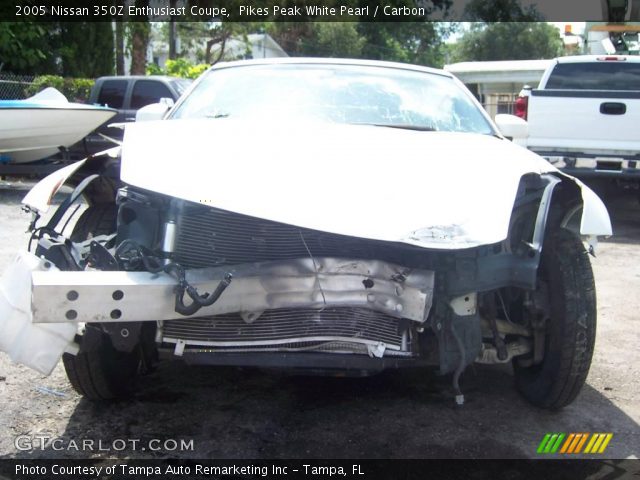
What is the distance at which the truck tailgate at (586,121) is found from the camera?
8766 millimetres

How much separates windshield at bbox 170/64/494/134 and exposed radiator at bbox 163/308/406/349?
4.55ft

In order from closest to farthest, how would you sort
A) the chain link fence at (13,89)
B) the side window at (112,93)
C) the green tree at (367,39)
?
the side window at (112,93) → the chain link fence at (13,89) → the green tree at (367,39)

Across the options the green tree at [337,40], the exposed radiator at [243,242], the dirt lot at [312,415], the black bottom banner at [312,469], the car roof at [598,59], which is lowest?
the dirt lot at [312,415]

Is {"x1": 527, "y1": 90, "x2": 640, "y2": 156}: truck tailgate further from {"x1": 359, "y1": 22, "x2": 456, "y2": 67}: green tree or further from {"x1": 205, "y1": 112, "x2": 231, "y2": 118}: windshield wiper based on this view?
{"x1": 359, "y1": 22, "x2": 456, "y2": 67}: green tree

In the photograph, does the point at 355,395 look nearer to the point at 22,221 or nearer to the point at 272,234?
the point at 272,234

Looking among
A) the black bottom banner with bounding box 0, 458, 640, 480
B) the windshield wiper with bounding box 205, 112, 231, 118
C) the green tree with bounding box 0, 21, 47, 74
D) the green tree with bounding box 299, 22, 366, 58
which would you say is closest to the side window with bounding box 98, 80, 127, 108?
the green tree with bounding box 0, 21, 47, 74

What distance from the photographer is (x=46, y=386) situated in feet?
12.7

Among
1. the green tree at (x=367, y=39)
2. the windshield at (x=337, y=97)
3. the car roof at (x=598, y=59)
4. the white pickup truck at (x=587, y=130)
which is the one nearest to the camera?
the windshield at (x=337, y=97)

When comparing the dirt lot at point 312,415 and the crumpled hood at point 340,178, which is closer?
the crumpled hood at point 340,178

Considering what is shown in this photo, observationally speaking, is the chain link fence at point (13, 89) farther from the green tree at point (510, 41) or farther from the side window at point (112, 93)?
the green tree at point (510, 41)

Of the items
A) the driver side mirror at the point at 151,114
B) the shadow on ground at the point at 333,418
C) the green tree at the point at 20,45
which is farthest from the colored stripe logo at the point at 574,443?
the green tree at the point at 20,45

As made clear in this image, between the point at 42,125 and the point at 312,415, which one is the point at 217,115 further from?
the point at 42,125

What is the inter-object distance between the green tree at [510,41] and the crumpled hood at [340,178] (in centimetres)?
4237

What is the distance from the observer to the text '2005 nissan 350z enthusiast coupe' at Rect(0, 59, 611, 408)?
2.71 metres
